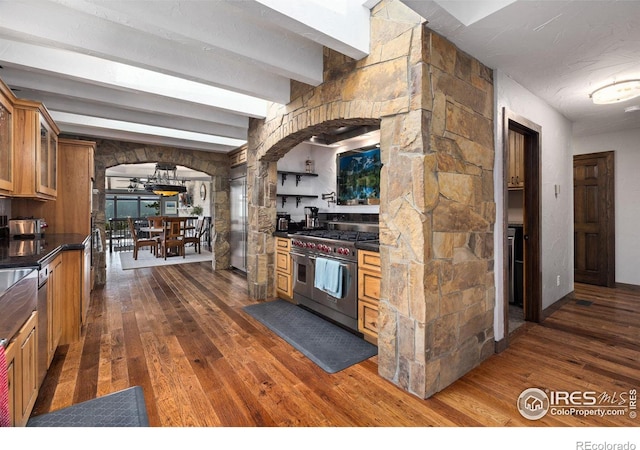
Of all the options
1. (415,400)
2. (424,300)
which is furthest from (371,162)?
(415,400)

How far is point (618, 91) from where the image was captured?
2.50 metres

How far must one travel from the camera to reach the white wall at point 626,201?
414 centimetres

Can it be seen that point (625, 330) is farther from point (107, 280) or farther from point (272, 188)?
point (107, 280)

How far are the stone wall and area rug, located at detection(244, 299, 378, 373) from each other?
1.20ft

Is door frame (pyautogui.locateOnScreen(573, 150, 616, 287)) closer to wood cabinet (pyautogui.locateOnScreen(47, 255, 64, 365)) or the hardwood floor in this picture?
the hardwood floor

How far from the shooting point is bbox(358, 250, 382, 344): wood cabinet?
2579 mm

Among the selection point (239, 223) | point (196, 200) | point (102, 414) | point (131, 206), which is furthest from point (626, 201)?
point (131, 206)

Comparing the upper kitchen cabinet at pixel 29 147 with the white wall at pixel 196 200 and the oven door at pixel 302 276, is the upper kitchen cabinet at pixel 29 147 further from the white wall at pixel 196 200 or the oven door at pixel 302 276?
the white wall at pixel 196 200

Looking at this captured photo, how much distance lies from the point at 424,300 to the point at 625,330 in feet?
8.32

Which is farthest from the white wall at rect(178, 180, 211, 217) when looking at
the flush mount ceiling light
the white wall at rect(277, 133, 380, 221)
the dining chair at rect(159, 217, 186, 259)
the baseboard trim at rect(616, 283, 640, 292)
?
the baseboard trim at rect(616, 283, 640, 292)

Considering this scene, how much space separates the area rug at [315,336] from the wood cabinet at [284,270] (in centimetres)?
22

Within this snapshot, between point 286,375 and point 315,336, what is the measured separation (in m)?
0.71

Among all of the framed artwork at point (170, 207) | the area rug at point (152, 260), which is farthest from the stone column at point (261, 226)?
the framed artwork at point (170, 207)

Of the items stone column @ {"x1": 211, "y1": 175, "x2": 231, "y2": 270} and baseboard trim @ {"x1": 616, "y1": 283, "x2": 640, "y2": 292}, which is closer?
baseboard trim @ {"x1": 616, "y1": 283, "x2": 640, "y2": 292}
